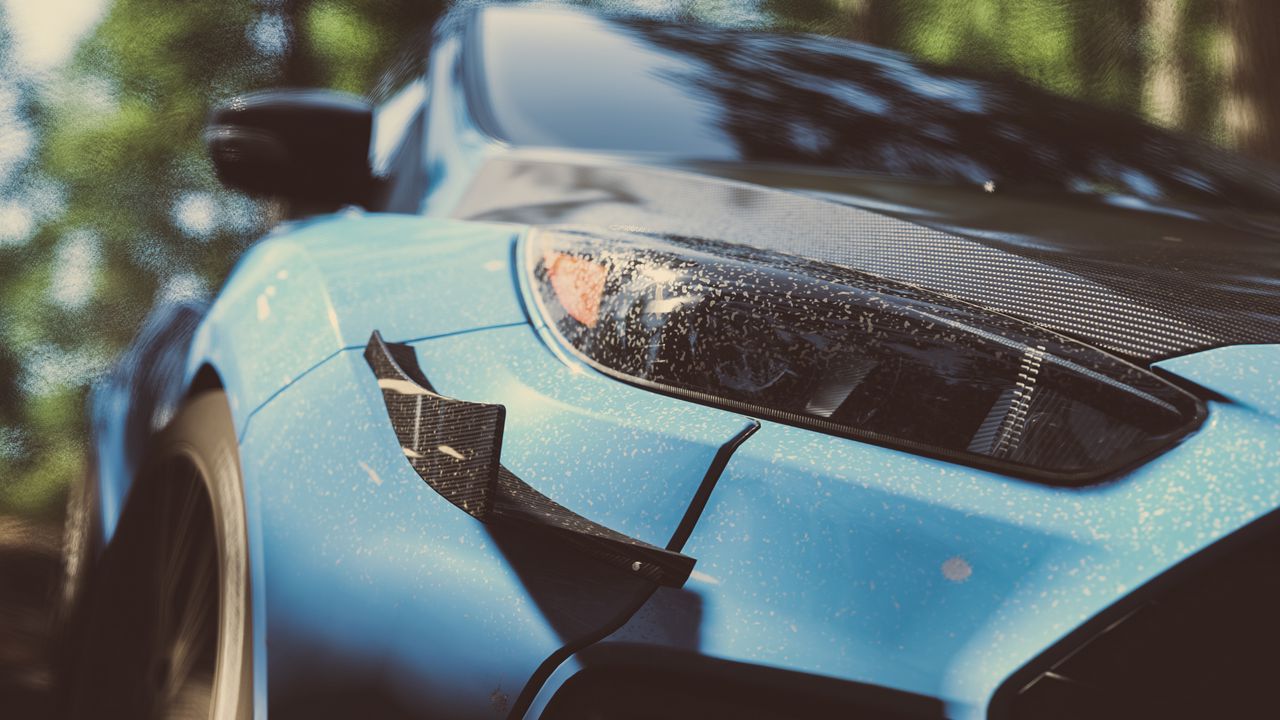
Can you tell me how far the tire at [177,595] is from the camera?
129cm

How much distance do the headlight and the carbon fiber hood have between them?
0.21 ft

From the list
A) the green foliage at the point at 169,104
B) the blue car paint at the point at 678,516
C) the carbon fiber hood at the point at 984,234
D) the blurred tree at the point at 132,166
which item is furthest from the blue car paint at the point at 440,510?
the blurred tree at the point at 132,166

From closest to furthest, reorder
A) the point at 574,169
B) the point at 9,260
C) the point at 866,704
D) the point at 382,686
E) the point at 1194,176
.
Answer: the point at 866,704 → the point at 382,686 → the point at 574,169 → the point at 1194,176 → the point at 9,260

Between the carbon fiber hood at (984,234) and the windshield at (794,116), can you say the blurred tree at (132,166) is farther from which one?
the carbon fiber hood at (984,234)

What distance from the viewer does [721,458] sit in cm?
96

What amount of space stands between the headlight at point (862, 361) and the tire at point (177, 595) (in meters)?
0.50

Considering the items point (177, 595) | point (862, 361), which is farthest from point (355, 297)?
point (862, 361)

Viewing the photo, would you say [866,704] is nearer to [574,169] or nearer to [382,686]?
[382,686]

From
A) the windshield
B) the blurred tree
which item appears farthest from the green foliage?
the windshield

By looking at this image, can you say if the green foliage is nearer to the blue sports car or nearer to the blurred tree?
the blurred tree

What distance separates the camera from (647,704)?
3.03 feet

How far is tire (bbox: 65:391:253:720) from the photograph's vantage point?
129cm

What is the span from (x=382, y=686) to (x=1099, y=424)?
0.66 metres

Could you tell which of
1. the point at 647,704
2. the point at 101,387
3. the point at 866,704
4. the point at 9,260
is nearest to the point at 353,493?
the point at 647,704
